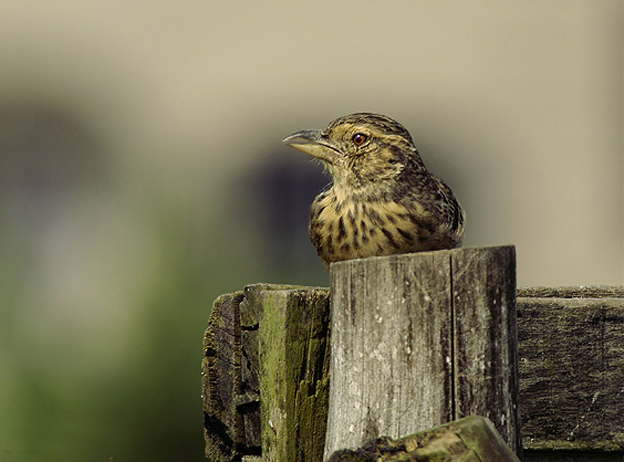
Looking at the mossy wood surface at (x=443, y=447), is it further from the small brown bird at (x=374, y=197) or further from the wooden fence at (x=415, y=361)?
the small brown bird at (x=374, y=197)

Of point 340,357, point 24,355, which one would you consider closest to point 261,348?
point 340,357

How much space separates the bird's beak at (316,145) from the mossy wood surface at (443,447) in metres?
2.42

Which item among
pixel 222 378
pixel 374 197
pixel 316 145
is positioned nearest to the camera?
pixel 222 378

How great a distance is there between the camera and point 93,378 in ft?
23.8

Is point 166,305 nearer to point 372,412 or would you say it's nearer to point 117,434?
point 117,434

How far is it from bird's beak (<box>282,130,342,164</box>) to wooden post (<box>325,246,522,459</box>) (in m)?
1.99

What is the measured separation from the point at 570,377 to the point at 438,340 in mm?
726

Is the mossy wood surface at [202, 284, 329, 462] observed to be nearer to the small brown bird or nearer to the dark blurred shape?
the small brown bird

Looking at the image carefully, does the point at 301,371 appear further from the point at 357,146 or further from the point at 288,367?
the point at 357,146

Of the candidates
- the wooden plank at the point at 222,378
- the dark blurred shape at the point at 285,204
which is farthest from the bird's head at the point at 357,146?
the dark blurred shape at the point at 285,204

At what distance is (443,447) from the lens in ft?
8.11

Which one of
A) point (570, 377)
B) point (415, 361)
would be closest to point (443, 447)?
point (415, 361)

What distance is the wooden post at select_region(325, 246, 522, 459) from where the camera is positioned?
2.75 metres

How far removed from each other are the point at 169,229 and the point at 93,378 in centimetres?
117
